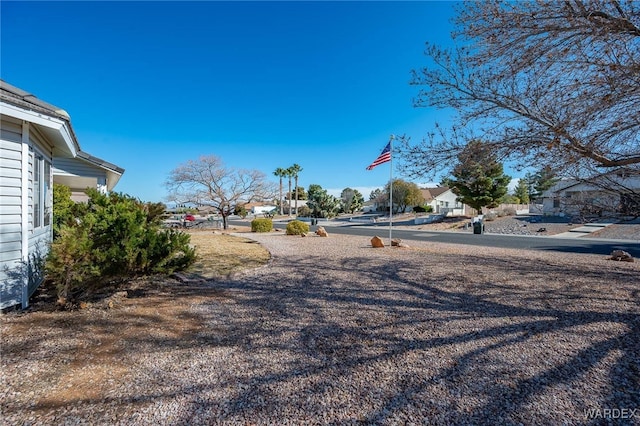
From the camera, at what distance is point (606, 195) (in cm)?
475

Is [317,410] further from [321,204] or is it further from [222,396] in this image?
[321,204]

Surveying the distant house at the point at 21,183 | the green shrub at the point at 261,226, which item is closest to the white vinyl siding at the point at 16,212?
the distant house at the point at 21,183

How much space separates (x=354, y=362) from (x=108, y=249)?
3.84 m

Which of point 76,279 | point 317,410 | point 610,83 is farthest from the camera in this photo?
point 76,279

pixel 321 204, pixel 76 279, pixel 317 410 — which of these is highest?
pixel 321 204

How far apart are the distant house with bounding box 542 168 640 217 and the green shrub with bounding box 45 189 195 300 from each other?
21.5 ft

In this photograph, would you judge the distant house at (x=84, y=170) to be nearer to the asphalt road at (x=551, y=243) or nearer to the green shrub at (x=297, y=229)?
the green shrub at (x=297, y=229)

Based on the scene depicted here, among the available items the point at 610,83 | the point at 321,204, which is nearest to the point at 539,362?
the point at 610,83

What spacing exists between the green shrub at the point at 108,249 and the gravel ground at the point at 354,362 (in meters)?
0.60

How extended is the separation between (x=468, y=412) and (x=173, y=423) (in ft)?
6.66

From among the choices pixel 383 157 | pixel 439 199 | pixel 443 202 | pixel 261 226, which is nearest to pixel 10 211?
pixel 383 157

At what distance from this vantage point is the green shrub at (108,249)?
12.6ft

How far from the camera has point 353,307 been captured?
443 centimetres

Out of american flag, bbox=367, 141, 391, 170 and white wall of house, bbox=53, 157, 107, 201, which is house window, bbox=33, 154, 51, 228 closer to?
white wall of house, bbox=53, 157, 107, 201
